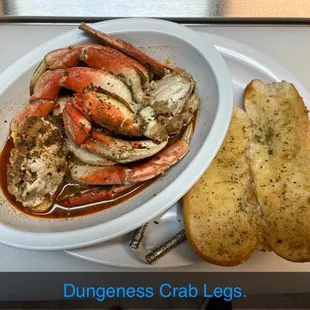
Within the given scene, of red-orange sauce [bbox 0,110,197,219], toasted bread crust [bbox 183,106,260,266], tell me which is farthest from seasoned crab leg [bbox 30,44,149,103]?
toasted bread crust [bbox 183,106,260,266]

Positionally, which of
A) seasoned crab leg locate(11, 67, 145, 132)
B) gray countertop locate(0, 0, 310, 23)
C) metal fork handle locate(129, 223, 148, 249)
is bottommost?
metal fork handle locate(129, 223, 148, 249)

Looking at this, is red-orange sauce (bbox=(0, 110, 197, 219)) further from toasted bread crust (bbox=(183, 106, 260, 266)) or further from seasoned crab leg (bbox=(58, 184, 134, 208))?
toasted bread crust (bbox=(183, 106, 260, 266))

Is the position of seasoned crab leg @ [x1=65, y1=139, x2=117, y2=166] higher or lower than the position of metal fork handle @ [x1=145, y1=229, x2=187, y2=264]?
higher

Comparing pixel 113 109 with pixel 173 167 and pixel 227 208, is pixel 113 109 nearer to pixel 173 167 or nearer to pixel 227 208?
pixel 173 167

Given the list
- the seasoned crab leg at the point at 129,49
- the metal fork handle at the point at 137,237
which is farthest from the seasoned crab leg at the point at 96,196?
the seasoned crab leg at the point at 129,49

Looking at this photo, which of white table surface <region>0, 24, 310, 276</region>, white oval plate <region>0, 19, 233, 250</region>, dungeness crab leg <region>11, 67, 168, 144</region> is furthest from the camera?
white table surface <region>0, 24, 310, 276</region>

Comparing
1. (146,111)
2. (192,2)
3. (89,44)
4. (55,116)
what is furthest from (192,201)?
(192,2)
